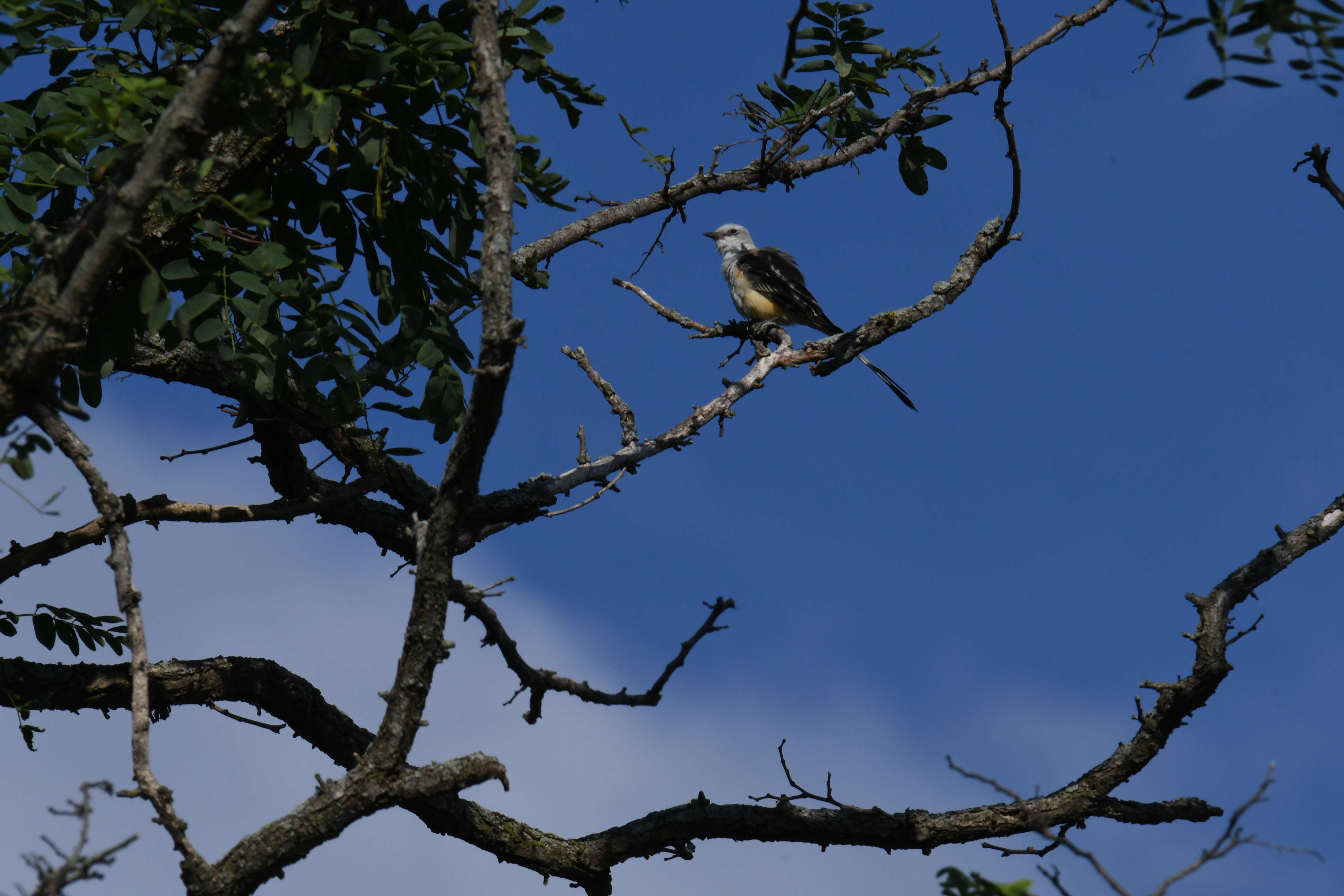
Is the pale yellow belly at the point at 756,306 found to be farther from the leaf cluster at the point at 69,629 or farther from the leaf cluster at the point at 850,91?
the leaf cluster at the point at 69,629

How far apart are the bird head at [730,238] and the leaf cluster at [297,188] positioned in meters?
6.25

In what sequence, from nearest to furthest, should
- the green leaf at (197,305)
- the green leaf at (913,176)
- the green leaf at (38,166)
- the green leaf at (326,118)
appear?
the green leaf at (326,118) < the green leaf at (197,305) < the green leaf at (38,166) < the green leaf at (913,176)

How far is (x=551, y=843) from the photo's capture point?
5930mm

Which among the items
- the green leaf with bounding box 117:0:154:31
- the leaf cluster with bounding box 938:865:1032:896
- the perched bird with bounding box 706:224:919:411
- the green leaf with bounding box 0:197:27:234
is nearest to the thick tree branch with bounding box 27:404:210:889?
the green leaf with bounding box 0:197:27:234

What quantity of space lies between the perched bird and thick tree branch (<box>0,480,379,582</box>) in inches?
185

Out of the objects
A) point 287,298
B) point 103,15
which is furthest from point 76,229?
point 103,15

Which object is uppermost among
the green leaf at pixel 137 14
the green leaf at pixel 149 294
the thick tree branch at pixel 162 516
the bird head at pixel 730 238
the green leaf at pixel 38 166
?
the bird head at pixel 730 238

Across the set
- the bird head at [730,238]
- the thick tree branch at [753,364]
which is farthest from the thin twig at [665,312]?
the bird head at [730,238]

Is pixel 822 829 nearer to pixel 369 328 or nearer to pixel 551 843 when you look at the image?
pixel 551 843

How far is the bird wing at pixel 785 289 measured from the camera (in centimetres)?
984

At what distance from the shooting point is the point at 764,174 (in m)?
7.21

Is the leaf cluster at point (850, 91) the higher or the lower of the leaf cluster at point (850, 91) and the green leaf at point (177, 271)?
the higher

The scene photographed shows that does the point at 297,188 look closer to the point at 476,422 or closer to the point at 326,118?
the point at 326,118

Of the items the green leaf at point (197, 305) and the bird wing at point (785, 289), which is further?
the bird wing at point (785, 289)
